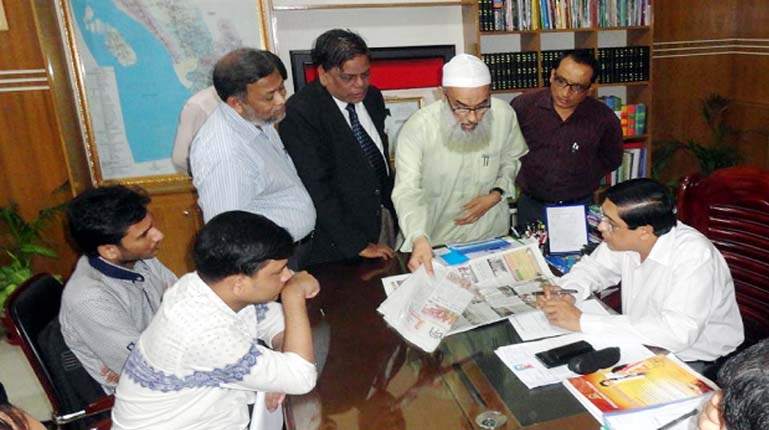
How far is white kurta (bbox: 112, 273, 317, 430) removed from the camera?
1.22 metres

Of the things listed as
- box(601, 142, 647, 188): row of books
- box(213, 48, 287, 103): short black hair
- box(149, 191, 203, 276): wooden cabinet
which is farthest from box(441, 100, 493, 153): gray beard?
box(601, 142, 647, 188): row of books

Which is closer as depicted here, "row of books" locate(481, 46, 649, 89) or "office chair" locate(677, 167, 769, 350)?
"office chair" locate(677, 167, 769, 350)

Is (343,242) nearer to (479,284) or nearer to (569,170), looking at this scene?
(479,284)

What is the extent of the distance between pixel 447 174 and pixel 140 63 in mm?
2272

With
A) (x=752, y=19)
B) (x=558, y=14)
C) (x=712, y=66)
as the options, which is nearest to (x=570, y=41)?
(x=558, y=14)

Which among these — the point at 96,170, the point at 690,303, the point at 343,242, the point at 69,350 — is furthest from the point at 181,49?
the point at 690,303

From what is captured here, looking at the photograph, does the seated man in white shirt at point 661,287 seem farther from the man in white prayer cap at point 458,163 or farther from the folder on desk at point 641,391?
the man in white prayer cap at point 458,163

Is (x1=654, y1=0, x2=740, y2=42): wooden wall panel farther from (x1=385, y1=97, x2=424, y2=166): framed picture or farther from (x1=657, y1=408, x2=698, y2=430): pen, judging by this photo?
(x1=657, y1=408, x2=698, y2=430): pen

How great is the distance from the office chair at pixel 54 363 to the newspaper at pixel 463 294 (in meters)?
0.86

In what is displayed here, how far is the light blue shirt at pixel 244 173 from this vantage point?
69.5 inches

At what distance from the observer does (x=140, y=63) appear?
3482 millimetres

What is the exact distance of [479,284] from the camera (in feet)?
5.83

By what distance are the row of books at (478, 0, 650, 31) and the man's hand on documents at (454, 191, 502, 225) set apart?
1916 millimetres

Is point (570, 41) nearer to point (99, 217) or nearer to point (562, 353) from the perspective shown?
point (562, 353)
